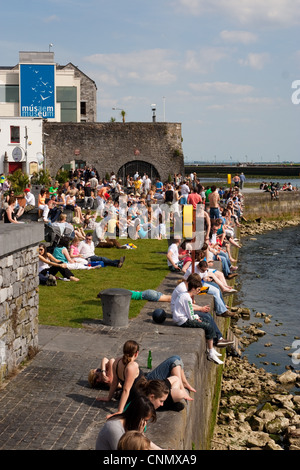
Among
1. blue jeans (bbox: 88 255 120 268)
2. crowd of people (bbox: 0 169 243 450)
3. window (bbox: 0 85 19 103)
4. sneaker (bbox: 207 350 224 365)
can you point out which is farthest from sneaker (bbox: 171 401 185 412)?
window (bbox: 0 85 19 103)

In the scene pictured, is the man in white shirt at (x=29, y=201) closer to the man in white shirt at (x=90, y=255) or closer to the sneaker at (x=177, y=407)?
the man in white shirt at (x=90, y=255)

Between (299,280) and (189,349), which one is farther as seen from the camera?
(299,280)

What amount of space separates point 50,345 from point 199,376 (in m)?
2.41

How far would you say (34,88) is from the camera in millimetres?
49406

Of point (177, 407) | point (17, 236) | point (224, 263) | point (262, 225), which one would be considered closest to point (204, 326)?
point (177, 407)

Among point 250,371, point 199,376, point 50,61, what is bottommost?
point 250,371

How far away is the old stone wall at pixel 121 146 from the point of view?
149 feet

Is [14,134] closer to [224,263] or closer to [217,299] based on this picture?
[224,263]

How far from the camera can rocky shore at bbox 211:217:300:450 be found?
1111cm

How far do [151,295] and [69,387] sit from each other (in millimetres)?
5190

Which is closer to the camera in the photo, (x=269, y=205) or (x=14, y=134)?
(x=14, y=134)

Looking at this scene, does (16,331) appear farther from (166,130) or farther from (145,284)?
(166,130)

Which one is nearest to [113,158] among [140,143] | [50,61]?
[140,143]

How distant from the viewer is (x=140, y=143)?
4588cm
